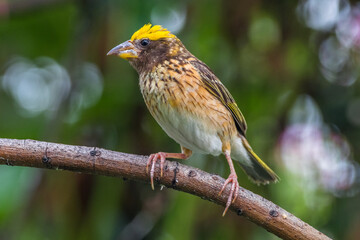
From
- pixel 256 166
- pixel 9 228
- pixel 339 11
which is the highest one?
pixel 339 11

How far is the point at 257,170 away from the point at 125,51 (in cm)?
112

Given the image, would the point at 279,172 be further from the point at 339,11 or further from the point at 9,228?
the point at 9,228

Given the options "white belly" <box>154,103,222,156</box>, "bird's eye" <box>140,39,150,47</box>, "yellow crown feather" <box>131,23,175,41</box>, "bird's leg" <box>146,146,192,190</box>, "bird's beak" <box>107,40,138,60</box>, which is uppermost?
"yellow crown feather" <box>131,23,175,41</box>

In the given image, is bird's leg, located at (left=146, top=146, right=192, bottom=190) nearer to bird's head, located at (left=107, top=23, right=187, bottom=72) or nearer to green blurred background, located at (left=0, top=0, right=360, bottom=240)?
green blurred background, located at (left=0, top=0, right=360, bottom=240)

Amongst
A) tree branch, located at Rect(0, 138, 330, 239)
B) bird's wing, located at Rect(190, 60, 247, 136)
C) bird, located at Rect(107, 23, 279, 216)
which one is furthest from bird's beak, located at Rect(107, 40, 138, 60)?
tree branch, located at Rect(0, 138, 330, 239)

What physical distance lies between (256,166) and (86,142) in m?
1.22

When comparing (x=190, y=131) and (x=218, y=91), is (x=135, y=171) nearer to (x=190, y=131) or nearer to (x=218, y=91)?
(x=190, y=131)

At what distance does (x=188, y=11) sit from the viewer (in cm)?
392

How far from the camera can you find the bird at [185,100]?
336 centimetres

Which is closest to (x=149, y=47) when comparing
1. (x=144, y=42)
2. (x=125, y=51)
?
(x=144, y=42)

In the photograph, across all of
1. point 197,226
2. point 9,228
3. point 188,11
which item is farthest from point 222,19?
point 9,228

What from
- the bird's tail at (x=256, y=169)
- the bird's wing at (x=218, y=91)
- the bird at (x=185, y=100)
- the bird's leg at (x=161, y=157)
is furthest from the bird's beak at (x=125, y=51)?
the bird's tail at (x=256, y=169)

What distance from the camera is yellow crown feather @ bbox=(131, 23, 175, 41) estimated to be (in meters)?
3.58

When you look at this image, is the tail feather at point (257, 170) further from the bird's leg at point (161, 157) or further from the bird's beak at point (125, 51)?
the bird's beak at point (125, 51)
